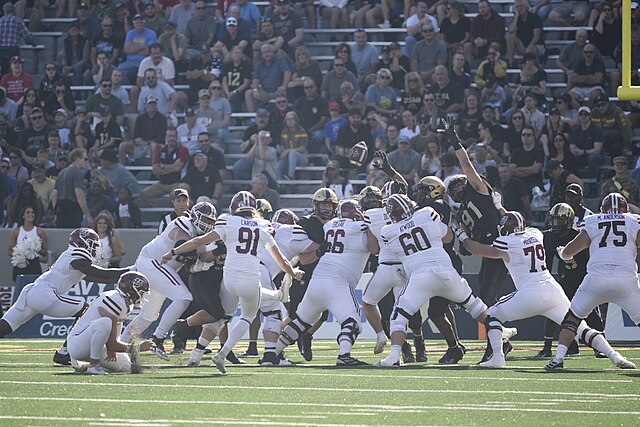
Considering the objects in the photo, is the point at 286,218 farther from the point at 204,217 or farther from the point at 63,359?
the point at 63,359

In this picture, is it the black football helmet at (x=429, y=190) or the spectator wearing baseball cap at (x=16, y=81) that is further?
the spectator wearing baseball cap at (x=16, y=81)

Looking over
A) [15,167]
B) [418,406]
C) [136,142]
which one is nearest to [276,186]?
[136,142]

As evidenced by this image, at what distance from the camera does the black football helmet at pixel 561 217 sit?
14297 millimetres

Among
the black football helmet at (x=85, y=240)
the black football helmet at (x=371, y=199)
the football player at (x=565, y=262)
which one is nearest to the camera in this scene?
the black football helmet at (x=85, y=240)

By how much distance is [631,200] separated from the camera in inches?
695

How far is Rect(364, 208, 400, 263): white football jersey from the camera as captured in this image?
13359 millimetres

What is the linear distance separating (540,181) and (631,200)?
1.76 metres

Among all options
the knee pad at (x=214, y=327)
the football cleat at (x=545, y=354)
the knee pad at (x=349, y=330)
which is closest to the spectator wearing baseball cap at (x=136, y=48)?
the knee pad at (x=214, y=327)

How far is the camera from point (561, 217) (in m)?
14.3

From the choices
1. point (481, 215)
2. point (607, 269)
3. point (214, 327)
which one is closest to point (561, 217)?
point (481, 215)

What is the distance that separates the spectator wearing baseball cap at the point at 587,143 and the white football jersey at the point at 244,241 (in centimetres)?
836

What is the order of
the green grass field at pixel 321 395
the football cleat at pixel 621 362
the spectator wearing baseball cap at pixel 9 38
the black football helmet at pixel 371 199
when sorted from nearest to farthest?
the green grass field at pixel 321 395 → the football cleat at pixel 621 362 → the black football helmet at pixel 371 199 → the spectator wearing baseball cap at pixel 9 38

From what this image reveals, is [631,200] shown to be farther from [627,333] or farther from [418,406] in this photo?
[418,406]

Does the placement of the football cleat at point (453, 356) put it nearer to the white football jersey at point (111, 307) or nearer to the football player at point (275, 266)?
the football player at point (275, 266)
